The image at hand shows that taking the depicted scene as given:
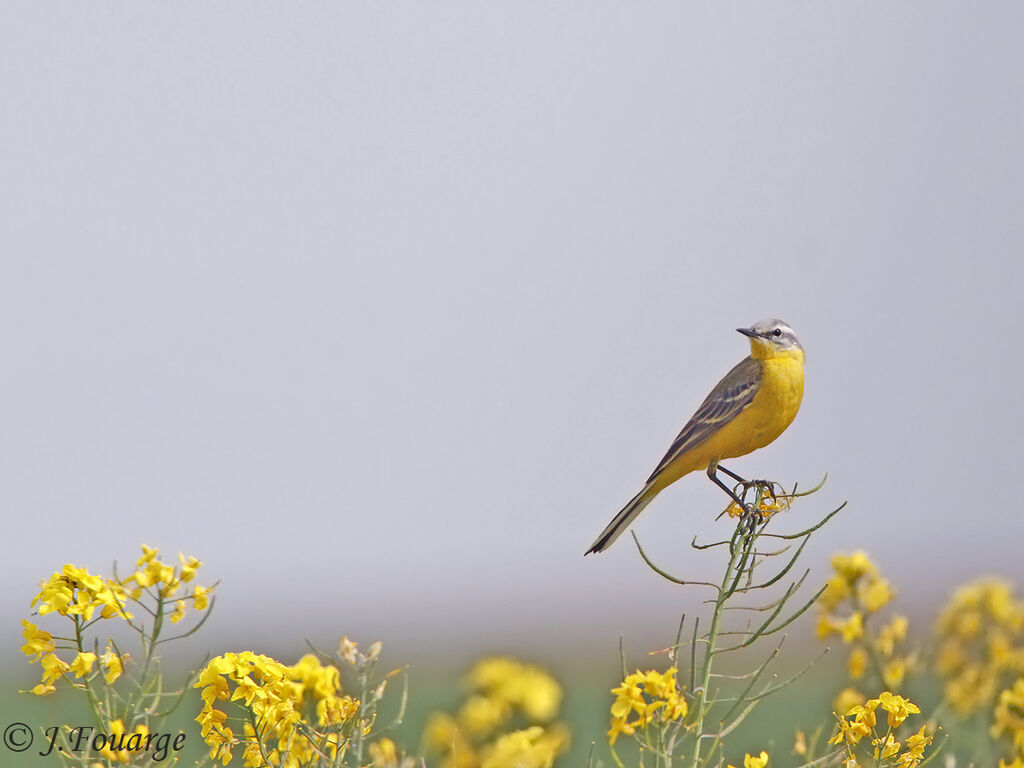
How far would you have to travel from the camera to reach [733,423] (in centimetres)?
725

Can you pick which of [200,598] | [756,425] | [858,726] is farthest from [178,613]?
[756,425]

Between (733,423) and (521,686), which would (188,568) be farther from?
(733,423)

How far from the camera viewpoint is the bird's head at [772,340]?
7.70m

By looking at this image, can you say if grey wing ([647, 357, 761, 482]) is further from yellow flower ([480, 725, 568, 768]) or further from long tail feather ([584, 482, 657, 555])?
yellow flower ([480, 725, 568, 768])

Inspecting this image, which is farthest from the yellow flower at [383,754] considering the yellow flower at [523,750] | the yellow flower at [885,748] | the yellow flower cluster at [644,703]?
the yellow flower at [885,748]

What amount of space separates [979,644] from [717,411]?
5.96 feet

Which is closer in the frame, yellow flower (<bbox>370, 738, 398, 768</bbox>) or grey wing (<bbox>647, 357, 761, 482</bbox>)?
yellow flower (<bbox>370, 738, 398, 768</bbox>)

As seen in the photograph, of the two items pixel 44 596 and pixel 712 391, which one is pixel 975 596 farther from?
pixel 44 596

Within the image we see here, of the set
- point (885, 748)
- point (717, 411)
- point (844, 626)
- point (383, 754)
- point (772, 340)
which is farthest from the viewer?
point (772, 340)

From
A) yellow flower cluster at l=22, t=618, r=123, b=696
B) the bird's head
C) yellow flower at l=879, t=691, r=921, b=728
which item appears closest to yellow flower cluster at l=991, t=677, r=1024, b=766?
yellow flower at l=879, t=691, r=921, b=728

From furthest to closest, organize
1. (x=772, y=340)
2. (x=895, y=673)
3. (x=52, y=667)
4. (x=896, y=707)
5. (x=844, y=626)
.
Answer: (x=772, y=340) < (x=844, y=626) < (x=895, y=673) < (x=896, y=707) < (x=52, y=667)

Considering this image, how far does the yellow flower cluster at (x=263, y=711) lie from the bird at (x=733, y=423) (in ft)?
9.48

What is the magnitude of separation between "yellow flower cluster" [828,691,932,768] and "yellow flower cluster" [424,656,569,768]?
1038 mm

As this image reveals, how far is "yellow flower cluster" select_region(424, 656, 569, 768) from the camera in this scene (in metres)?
4.11
